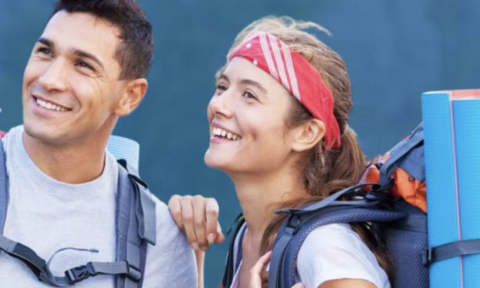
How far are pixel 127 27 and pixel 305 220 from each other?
52.5 inches

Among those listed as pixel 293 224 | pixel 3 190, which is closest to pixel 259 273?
pixel 293 224

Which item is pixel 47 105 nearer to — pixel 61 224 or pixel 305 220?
pixel 61 224

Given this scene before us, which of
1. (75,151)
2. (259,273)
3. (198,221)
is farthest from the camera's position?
(198,221)

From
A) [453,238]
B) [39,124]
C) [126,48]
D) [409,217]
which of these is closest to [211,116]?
[126,48]

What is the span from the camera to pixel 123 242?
3.97 meters

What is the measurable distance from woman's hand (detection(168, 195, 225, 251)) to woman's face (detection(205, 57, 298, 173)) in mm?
289

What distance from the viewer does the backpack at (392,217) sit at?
3.45 m

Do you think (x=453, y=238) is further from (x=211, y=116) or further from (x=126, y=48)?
(x=126, y=48)

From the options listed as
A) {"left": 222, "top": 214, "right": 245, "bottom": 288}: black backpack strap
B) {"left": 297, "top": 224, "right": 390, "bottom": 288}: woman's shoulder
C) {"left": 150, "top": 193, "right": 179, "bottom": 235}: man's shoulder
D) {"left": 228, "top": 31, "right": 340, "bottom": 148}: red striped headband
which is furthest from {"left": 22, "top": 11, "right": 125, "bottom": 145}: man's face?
{"left": 297, "top": 224, "right": 390, "bottom": 288}: woman's shoulder

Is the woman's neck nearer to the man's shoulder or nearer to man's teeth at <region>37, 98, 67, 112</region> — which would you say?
the man's shoulder

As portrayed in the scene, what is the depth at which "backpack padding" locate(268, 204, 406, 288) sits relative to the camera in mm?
3463

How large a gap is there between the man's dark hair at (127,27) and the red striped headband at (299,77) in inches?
20.3

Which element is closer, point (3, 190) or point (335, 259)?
point (335, 259)

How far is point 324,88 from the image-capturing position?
4062mm
